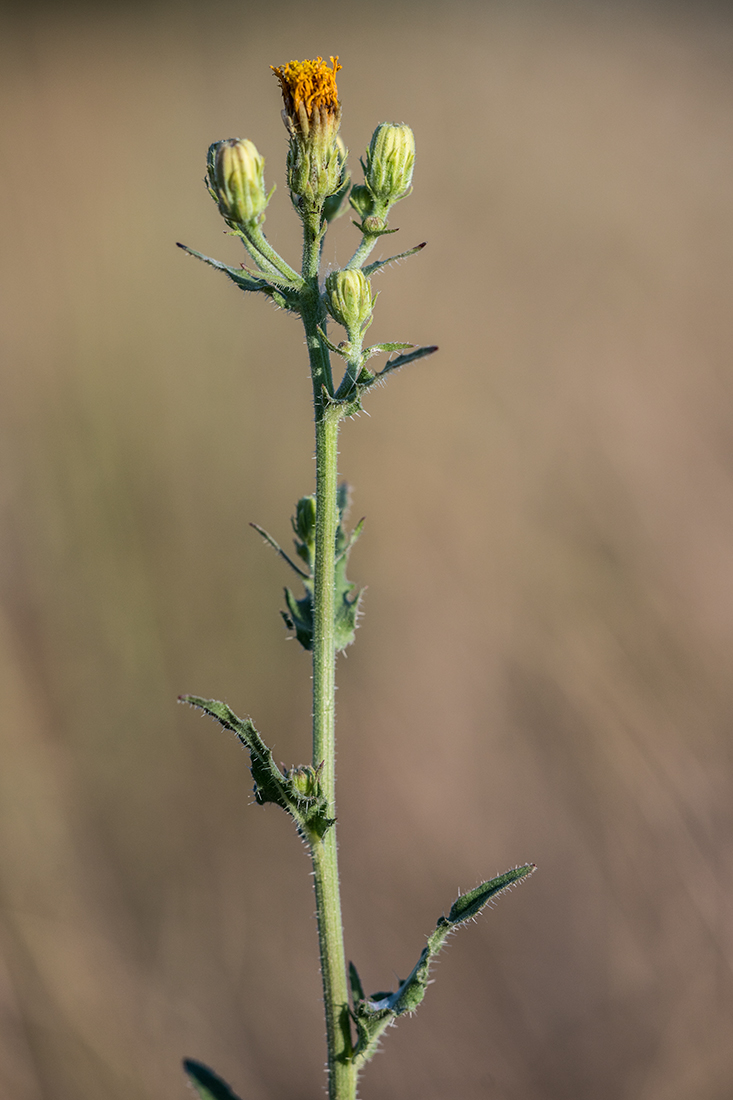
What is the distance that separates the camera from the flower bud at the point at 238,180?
2.49 meters

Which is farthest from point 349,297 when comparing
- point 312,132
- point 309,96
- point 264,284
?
point 309,96

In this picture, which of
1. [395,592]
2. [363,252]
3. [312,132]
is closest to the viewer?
[312,132]

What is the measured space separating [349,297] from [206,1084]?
255cm

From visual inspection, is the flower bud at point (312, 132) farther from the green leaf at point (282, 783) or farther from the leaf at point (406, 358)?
the green leaf at point (282, 783)

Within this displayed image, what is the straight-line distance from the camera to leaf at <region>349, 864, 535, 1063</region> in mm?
2383

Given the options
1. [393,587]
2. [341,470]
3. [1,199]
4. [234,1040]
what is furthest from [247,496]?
[234,1040]

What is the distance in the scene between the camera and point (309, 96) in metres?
2.53

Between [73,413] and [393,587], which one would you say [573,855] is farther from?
[73,413]

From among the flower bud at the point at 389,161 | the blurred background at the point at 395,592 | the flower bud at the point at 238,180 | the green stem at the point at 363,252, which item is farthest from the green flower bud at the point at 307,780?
the blurred background at the point at 395,592

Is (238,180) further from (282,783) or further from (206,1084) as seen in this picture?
(206,1084)

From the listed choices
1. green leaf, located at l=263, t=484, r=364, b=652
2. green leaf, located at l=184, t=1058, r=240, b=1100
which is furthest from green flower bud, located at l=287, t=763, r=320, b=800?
green leaf, located at l=184, t=1058, r=240, b=1100

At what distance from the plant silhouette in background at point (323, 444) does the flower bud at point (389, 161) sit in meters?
0.13

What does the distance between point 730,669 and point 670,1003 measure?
8.06 ft

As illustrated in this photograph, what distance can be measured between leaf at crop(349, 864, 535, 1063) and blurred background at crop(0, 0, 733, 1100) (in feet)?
9.95
